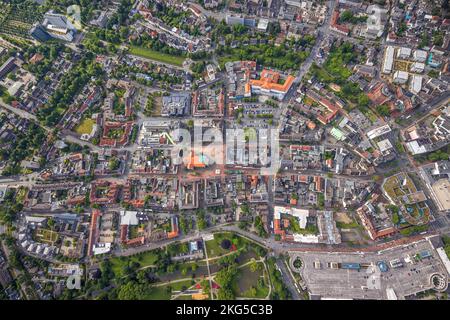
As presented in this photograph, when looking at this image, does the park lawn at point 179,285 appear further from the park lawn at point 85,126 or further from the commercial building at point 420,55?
the commercial building at point 420,55

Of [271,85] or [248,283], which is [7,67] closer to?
[271,85]

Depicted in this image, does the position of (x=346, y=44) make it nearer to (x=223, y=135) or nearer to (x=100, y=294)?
(x=223, y=135)

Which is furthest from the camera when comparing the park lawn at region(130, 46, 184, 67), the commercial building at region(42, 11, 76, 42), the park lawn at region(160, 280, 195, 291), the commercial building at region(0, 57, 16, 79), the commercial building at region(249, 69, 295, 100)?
the commercial building at region(42, 11, 76, 42)

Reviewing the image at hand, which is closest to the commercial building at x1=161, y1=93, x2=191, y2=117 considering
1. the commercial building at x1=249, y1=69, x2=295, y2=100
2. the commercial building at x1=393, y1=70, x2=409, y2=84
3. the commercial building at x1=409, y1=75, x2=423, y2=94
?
the commercial building at x1=249, y1=69, x2=295, y2=100

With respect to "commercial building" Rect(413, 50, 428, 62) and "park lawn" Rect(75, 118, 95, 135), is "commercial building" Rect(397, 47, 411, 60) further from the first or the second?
"park lawn" Rect(75, 118, 95, 135)

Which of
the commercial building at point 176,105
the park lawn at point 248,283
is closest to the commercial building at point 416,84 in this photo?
the commercial building at point 176,105

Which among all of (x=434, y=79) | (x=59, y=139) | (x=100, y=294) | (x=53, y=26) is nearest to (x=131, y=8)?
(x=53, y=26)

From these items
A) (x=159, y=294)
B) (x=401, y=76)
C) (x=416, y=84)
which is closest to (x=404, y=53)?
(x=401, y=76)
